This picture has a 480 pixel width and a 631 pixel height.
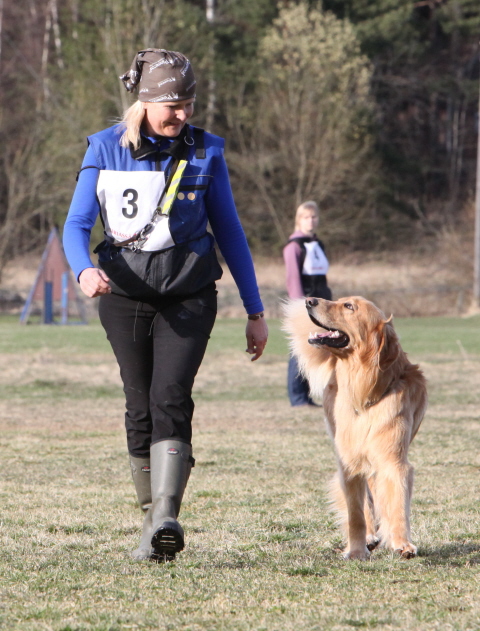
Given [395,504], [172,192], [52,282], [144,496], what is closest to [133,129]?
[172,192]

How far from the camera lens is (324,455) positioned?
671 cm

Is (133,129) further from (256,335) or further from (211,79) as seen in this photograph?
(211,79)

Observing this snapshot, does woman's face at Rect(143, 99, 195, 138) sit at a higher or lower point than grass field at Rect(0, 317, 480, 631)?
higher

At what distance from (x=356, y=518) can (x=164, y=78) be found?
6.68 ft

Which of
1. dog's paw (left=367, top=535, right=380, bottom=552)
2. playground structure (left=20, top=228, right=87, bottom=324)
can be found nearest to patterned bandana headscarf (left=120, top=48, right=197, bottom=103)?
dog's paw (left=367, top=535, right=380, bottom=552)

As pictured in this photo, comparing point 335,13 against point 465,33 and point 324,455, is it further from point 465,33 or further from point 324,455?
point 324,455

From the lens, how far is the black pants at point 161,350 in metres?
3.47

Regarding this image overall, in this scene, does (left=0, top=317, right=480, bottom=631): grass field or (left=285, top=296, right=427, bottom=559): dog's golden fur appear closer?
(left=0, top=317, right=480, bottom=631): grass field

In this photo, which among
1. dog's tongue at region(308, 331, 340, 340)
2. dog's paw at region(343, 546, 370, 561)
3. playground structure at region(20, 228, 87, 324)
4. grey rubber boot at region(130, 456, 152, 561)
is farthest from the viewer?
playground structure at region(20, 228, 87, 324)

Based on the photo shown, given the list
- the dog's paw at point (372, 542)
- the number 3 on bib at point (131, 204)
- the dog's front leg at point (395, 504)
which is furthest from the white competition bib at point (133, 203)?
the dog's paw at point (372, 542)

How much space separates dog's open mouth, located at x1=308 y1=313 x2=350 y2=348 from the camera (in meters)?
4.14

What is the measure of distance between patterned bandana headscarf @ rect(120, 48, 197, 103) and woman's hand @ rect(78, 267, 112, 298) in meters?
0.75

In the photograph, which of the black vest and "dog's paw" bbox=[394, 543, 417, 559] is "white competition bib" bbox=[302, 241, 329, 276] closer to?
the black vest

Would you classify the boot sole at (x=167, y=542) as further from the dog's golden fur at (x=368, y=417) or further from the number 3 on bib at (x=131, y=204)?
the number 3 on bib at (x=131, y=204)
